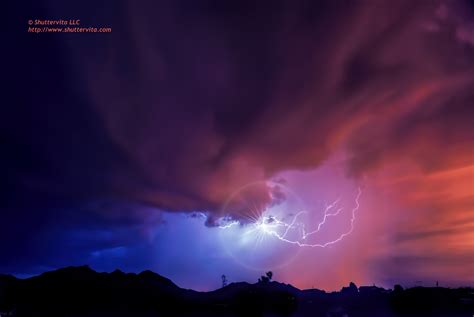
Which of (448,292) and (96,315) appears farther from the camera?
(448,292)

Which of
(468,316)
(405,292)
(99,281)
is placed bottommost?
(468,316)

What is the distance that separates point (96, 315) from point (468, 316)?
111 metres

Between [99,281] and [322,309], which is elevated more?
[99,281]

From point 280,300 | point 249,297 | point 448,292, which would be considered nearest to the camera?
point 249,297

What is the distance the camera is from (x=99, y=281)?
525 feet

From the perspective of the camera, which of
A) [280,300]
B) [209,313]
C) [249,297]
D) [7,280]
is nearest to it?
[249,297]

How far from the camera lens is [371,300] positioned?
176 m

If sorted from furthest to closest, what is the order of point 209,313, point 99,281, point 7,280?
point 7,280 → point 99,281 → point 209,313

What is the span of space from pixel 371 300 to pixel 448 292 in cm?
3549

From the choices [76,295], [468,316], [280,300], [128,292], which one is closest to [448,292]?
[468,316]

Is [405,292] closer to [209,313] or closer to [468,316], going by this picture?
[468,316]

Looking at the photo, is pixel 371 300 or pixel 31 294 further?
pixel 371 300

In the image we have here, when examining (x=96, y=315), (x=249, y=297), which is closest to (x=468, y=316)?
(x=249, y=297)

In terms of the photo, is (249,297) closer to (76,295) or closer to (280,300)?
(280,300)
